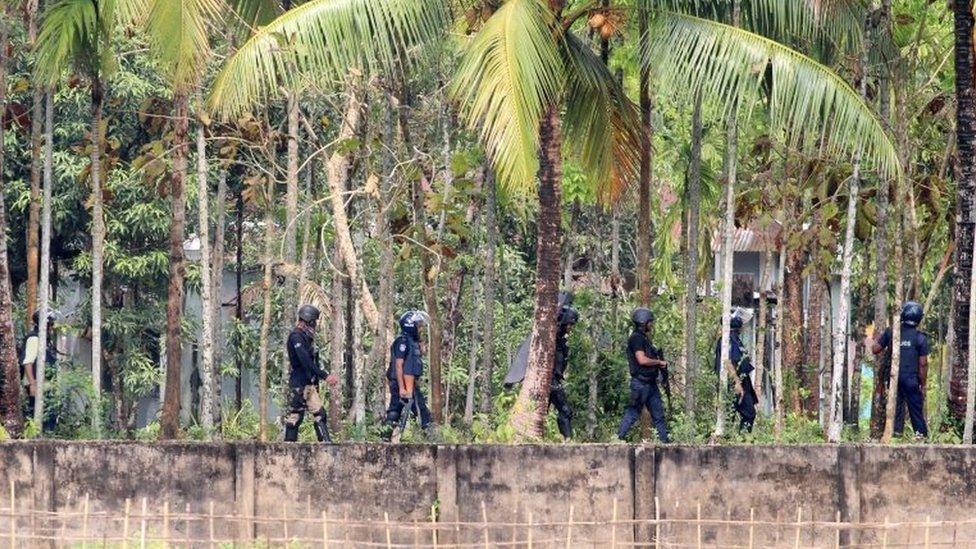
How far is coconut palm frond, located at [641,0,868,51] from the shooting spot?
17.8 m

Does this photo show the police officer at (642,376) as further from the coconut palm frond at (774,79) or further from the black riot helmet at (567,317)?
the coconut palm frond at (774,79)

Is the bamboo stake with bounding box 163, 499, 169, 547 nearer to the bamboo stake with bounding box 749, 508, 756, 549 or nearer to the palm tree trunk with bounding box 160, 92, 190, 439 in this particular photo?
the palm tree trunk with bounding box 160, 92, 190, 439

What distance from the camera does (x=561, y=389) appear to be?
18859 mm

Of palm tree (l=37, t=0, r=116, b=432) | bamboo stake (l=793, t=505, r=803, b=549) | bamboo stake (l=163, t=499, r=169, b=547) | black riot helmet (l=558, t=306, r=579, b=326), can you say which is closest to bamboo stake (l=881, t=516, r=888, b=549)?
bamboo stake (l=793, t=505, r=803, b=549)

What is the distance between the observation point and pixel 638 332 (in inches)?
731

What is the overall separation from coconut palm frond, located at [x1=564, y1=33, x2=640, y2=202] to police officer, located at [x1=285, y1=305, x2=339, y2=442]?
298 centimetres

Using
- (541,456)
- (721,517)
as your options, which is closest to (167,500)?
(541,456)

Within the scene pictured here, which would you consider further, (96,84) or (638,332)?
(96,84)

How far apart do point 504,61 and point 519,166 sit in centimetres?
101

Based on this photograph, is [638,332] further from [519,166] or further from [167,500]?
[167,500]

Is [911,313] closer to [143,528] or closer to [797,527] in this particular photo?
[797,527]

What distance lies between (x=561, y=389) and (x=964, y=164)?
13.5 feet

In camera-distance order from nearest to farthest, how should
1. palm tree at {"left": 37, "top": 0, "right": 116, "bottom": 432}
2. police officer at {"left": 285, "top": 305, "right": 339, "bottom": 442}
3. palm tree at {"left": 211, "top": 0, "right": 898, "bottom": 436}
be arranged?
palm tree at {"left": 211, "top": 0, "right": 898, "bottom": 436}
palm tree at {"left": 37, "top": 0, "right": 116, "bottom": 432}
police officer at {"left": 285, "top": 305, "right": 339, "bottom": 442}

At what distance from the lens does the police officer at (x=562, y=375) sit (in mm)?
18844
